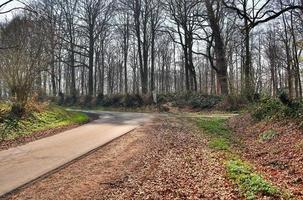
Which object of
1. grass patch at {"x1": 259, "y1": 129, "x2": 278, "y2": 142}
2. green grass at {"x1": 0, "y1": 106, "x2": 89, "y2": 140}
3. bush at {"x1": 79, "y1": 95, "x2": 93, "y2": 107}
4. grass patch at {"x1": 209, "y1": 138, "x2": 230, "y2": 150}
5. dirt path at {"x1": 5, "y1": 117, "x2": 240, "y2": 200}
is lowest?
dirt path at {"x1": 5, "y1": 117, "x2": 240, "y2": 200}

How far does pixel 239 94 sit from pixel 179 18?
586 inches

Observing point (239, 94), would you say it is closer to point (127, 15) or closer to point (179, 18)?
point (179, 18)

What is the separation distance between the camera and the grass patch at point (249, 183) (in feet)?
25.2

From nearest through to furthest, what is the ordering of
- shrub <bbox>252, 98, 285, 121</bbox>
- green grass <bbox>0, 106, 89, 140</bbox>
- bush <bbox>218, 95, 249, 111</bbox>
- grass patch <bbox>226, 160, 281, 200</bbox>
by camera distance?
1. grass patch <bbox>226, 160, 281, 200</bbox>
2. green grass <bbox>0, 106, 89, 140</bbox>
3. shrub <bbox>252, 98, 285, 121</bbox>
4. bush <bbox>218, 95, 249, 111</bbox>

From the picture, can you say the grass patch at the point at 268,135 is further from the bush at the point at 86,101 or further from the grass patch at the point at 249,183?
the bush at the point at 86,101

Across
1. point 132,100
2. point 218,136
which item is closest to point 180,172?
point 218,136

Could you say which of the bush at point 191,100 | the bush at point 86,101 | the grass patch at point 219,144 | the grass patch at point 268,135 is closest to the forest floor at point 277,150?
the grass patch at point 268,135

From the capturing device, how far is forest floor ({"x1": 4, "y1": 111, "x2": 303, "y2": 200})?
8.05 metres

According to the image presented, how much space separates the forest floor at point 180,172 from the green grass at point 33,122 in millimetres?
4937

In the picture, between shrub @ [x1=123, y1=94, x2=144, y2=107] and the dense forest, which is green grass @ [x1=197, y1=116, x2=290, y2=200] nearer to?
the dense forest

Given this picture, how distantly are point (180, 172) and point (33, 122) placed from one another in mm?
11698

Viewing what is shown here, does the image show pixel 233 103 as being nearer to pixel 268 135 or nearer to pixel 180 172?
pixel 268 135

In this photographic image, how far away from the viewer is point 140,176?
960 cm

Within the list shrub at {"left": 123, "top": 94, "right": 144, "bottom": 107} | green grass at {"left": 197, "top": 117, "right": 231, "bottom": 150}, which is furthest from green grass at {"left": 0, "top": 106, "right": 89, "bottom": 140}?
shrub at {"left": 123, "top": 94, "right": 144, "bottom": 107}
